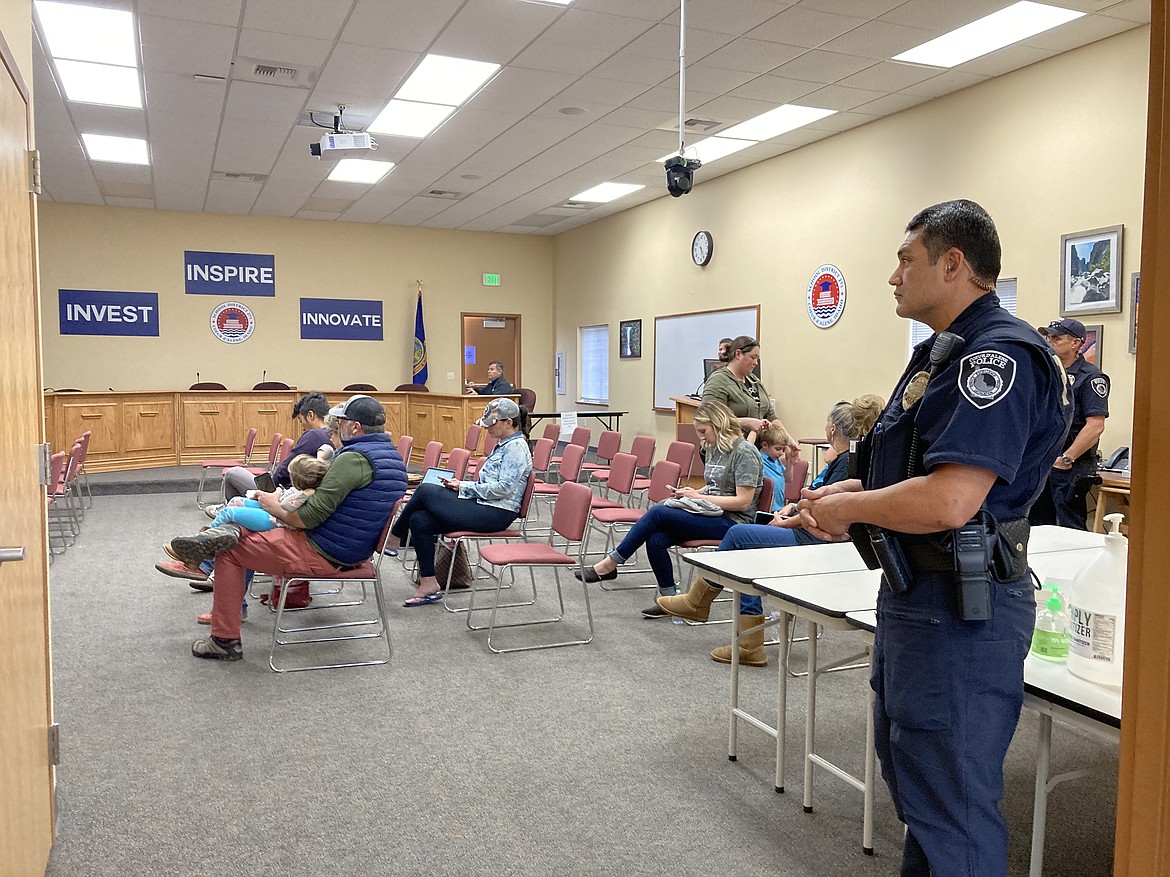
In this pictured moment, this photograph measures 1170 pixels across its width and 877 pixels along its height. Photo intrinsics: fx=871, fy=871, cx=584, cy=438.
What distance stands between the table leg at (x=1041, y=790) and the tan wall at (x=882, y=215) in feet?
10.1

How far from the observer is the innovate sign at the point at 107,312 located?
11.8 m

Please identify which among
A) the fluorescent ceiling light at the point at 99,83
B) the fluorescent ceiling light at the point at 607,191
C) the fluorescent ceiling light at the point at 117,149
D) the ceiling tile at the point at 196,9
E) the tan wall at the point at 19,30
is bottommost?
the tan wall at the point at 19,30

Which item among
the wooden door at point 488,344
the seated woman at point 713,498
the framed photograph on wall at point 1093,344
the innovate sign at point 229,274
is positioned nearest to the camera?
the seated woman at point 713,498

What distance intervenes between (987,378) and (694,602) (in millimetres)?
2808

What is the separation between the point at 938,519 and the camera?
168 centimetres

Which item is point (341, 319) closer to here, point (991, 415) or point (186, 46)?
point (186, 46)

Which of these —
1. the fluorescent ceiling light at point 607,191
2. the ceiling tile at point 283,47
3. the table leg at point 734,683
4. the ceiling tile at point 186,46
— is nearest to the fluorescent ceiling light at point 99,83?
the ceiling tile at point 186,46

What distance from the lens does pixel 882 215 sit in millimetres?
7578

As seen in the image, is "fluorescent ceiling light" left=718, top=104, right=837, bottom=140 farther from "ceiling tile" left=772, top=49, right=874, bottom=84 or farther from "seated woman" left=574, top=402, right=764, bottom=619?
"seated woman" left=574, top=402, right=764, bottom=619

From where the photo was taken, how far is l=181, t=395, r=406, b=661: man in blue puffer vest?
4039 millimetres

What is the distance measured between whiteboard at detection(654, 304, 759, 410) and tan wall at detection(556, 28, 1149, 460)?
5.4 inches

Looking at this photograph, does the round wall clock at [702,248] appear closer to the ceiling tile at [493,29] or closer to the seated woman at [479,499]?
the ceiling tile at [493,29]

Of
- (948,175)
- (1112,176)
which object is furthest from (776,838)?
(948,175)

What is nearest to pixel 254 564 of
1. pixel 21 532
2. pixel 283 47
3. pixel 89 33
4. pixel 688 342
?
pixel 21 532
